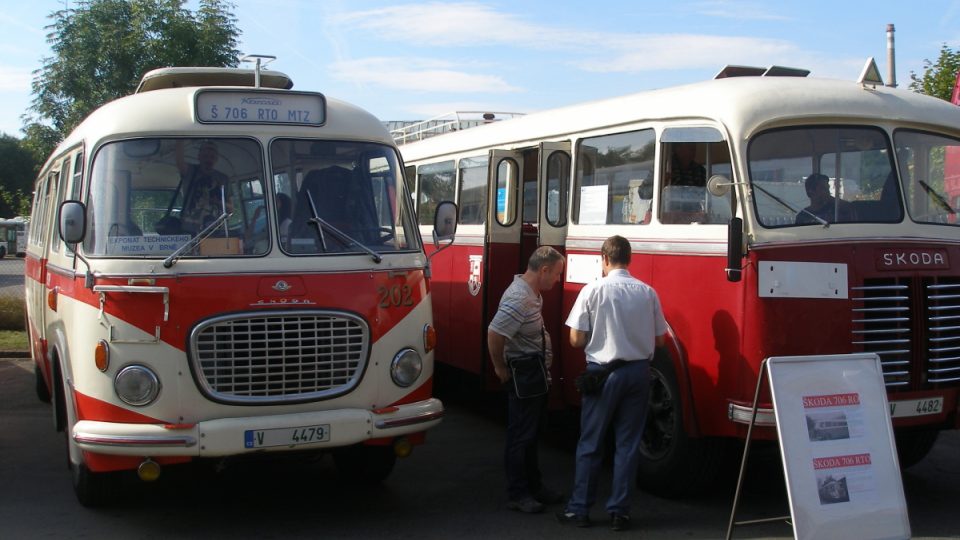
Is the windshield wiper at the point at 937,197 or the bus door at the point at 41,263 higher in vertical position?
the windshield wiper at the point at 937,197

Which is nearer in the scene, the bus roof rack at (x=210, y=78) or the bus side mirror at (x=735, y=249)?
the bus side mirror at (x=735, y=249)

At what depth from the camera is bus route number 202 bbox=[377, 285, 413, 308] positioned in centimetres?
666

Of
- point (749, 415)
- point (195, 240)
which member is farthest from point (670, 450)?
point (195, 240)

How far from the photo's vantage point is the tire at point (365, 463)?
7.55 meters

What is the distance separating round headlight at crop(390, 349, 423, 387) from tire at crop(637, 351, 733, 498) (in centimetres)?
179

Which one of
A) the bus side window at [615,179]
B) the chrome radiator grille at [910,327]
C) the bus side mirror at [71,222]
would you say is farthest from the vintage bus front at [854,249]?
the bus side mirror at [71,222]

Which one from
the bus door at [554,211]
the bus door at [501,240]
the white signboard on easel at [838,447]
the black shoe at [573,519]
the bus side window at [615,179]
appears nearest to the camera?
the white signboard on easel at [838,447]

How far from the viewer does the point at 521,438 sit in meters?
6.92

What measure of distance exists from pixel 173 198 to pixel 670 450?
3791mm

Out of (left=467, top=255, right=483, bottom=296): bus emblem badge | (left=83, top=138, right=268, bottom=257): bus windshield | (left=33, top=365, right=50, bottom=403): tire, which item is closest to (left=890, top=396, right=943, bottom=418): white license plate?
(left=467, top=255, right=483, bottom=296): bus emblem badge

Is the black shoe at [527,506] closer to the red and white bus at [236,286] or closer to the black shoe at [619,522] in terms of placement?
the black shoe at [619,522]

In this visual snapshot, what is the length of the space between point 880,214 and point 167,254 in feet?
15.3

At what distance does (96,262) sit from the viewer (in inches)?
248

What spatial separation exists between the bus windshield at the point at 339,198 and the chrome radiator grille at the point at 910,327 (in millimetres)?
A: 3075
